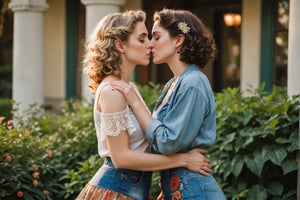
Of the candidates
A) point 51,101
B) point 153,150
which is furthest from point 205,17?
point 153,150

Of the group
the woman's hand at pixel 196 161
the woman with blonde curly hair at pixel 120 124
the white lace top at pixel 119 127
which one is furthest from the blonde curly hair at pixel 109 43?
the woman's hand at pixel 196 161

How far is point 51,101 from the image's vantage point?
12.1m

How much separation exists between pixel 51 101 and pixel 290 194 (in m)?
8.04

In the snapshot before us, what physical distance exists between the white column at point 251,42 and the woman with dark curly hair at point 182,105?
20.5 feet

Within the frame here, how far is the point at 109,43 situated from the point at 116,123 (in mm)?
475

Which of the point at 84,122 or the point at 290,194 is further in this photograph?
the point at 84,122

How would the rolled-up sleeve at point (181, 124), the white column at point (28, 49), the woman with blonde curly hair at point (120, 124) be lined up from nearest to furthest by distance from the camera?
the rolled-up sleeve at point (181, 124)
the woman with blonde curly hair at point (120, 124)
the white column at point (28, 49)

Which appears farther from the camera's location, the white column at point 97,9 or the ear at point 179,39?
the white column at point 97,9

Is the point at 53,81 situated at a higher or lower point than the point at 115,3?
lower

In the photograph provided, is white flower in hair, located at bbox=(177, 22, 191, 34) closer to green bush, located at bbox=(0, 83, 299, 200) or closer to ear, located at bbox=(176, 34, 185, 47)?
ear, located at bbox=(176, 34, 185, 47)

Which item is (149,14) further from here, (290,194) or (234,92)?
(290,194)

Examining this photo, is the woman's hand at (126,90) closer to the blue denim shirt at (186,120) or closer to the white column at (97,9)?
the blue denim shirt at (186,120)

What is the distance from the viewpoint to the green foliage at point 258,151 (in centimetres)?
487

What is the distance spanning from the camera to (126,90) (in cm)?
309
